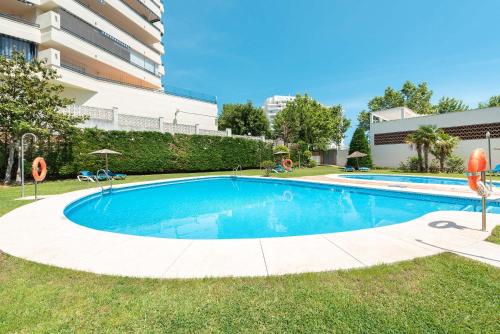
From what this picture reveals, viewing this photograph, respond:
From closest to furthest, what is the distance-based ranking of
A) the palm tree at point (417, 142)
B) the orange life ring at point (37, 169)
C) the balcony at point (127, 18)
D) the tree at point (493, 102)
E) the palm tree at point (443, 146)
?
1. the orange life ring at point (37, 169)
2. the palm tree at point (443, 146)
3. the palm tree at point (417, 142)
4. the balcony at point (127, 18)
5. the tree at point (493, 102)

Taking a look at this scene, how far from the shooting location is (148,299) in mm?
2641

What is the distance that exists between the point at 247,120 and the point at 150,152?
2382 cm

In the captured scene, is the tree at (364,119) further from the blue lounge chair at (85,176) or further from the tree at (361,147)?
the blue lounge chair at (85,176)

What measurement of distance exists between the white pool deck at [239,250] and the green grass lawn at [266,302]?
0.27 meters

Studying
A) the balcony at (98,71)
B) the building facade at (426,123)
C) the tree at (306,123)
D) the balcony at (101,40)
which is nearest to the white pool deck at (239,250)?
the balcony at (98,71)

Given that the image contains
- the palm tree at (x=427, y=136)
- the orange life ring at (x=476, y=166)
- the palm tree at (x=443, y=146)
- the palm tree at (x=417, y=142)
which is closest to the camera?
the orange life ring at (x=476, y=166)

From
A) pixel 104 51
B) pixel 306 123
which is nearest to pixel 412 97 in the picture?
pixel 306 123

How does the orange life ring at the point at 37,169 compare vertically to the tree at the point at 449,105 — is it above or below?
below

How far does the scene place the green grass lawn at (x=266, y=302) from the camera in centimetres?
223

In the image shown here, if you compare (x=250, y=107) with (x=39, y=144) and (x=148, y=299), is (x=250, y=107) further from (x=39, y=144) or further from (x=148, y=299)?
(x=148, y=299)

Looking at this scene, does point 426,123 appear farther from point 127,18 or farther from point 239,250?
point 127,18

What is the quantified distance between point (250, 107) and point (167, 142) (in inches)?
895

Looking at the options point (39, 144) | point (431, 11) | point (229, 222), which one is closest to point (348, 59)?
point (431, 11)

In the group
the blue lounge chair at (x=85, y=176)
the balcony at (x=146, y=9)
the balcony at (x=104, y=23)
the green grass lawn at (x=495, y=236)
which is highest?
the balcony at (x=146, y=9)
